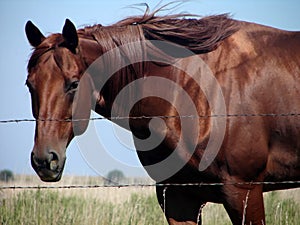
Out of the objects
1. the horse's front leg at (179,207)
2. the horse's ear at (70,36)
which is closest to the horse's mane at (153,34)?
the horse's ear at (70,36)

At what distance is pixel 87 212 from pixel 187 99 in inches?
134

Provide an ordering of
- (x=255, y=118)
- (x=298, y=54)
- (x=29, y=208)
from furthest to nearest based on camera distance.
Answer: (x=29, y=208) < (x=298, y=54) < (x=255, y=118)

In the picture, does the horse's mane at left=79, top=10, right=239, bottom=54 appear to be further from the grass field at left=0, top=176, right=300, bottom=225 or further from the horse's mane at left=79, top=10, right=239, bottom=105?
the grass field at left=0, top=176, right=300, bottom=225

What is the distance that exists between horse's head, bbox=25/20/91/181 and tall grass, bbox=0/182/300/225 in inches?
82.1

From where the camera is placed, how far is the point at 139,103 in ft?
14.4

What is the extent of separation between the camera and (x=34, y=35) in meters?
4.30

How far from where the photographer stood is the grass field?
247 inches

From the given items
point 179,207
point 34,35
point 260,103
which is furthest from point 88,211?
point 260,103

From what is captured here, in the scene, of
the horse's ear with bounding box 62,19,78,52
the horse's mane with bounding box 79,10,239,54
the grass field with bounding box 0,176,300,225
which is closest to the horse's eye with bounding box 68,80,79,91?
the horse's ear with bounding box 62,19,78,52

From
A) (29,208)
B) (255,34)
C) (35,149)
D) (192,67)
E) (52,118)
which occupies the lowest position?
(29,208)

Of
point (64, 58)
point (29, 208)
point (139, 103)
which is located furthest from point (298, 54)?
point (29, 208)

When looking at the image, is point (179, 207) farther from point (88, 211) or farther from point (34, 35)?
point (88, 211)

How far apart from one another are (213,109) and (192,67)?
0.44 meters

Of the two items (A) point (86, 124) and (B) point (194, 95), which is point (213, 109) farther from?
(A) point (86, 124)
